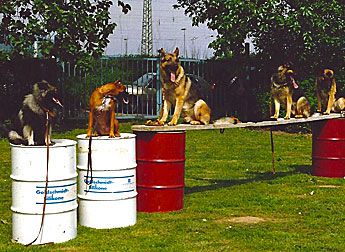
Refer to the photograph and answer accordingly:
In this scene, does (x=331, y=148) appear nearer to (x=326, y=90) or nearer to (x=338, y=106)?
(x=338, y=106)

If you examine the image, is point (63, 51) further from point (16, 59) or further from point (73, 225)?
point (73, 225)

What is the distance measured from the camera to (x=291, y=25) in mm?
18766

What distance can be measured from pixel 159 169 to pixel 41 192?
2.11 metres

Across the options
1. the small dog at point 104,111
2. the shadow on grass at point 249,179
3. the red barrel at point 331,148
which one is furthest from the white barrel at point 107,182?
the red barrel at point 331,148

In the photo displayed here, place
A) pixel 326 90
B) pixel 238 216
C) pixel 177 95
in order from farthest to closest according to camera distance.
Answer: pixel 326 90 → pixel 177 95 → pixel 238 216

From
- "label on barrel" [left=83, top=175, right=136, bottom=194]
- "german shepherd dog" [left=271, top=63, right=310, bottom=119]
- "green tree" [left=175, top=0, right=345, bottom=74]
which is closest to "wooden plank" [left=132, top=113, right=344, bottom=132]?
"german shepherd dog" [left=271, top=63, right=310, bottom=119]

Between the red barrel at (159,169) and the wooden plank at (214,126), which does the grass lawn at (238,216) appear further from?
the wooden plank at (214,126)

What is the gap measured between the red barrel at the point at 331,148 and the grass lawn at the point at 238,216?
309 millimetres

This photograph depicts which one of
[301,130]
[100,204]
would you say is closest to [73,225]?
[100,204]

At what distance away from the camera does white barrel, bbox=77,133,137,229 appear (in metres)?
7.95

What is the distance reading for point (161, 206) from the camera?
903 centimetres

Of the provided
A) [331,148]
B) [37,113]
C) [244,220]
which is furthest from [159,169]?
[331,148]

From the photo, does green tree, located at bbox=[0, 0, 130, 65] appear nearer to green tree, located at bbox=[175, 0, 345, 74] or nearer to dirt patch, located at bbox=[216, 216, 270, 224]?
green tree, located at bbox=[175, 0, 345, 74]

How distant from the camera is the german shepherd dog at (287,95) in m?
12.0
